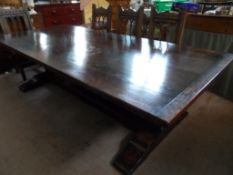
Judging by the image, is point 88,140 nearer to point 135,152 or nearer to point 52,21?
point 135,152

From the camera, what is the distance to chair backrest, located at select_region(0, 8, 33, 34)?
232 centimetres

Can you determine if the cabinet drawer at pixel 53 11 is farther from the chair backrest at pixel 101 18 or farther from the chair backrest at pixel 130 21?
the chair backrest at pixel 130 21

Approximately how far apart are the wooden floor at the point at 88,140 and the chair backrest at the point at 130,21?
1017 millimetres

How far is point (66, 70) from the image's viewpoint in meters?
1.21

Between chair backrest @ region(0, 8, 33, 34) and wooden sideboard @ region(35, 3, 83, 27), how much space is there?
1.10m

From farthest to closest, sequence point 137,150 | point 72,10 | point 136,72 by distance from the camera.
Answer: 1. point 72,10
2. point 137,150
3. point 136,72

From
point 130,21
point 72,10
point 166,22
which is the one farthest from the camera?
point 72,10

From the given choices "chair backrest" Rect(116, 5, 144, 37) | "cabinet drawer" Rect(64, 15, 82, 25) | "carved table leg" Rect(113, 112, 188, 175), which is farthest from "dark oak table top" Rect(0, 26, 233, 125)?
"cabinet drawer" Rect(64, 15, 82, 25)

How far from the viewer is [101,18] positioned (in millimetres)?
2547

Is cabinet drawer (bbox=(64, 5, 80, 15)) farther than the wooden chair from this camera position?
Yes

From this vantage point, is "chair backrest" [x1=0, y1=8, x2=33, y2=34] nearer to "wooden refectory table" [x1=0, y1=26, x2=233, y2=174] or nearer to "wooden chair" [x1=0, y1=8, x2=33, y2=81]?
"wooden chair" [x1=0, y1=8, x2=33, y2=81]

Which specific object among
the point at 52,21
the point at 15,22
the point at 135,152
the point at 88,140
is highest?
the point at 15,22

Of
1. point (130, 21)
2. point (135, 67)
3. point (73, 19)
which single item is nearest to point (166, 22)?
point (130, 21)

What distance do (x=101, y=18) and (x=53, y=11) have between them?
1658 millimetres
